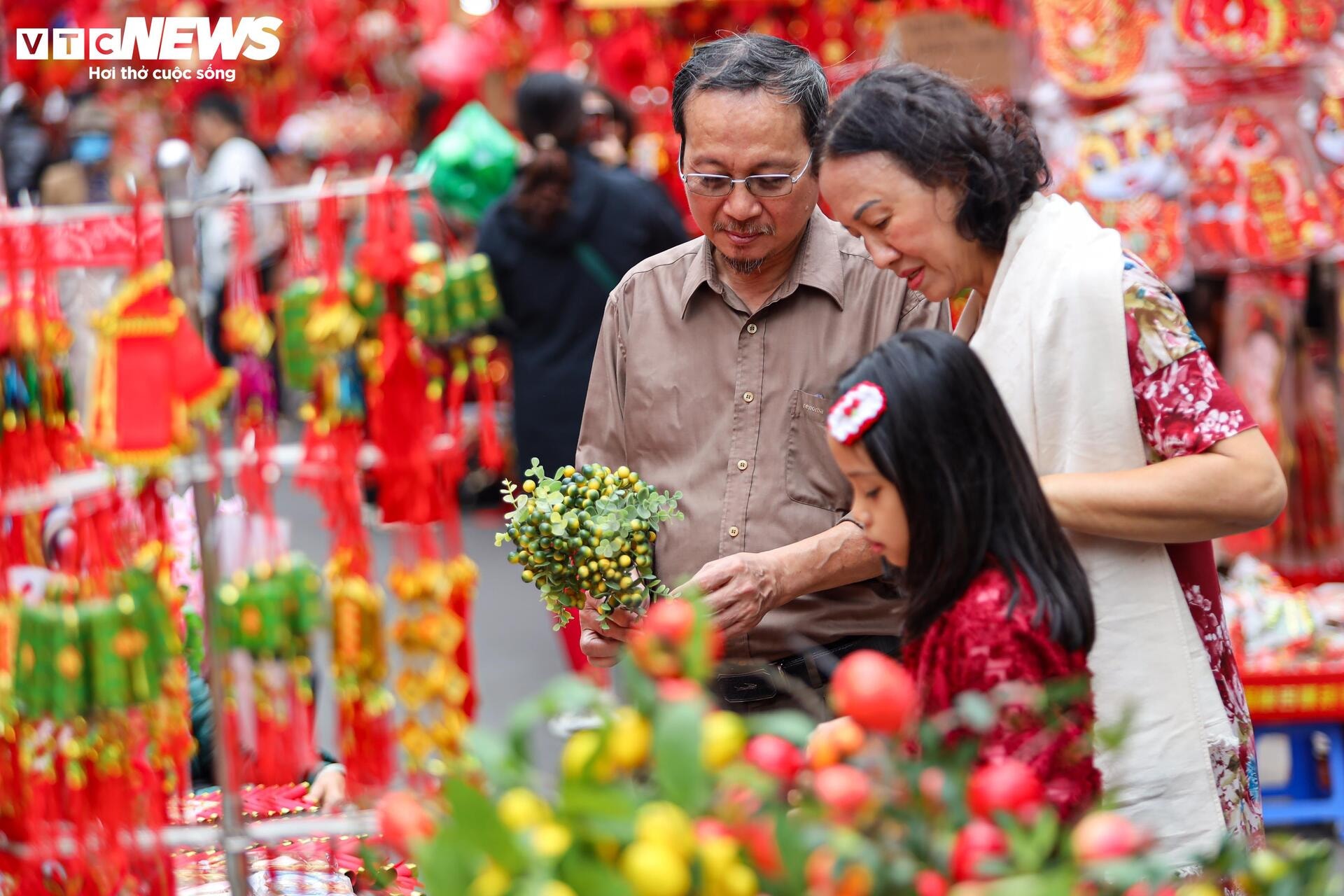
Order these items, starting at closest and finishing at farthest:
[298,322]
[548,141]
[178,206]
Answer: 1. [178,206]
2. [298,322]
3. [548,141]

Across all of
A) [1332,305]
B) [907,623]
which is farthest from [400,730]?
[1332,305]

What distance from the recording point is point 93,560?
210 centimetres

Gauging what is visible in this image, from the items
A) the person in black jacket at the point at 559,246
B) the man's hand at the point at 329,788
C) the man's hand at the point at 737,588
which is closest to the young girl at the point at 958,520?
the man's hand at the point at 737,588

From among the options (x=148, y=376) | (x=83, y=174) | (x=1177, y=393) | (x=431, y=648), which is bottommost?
(x=431, y=648)

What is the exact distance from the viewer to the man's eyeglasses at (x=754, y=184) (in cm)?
196

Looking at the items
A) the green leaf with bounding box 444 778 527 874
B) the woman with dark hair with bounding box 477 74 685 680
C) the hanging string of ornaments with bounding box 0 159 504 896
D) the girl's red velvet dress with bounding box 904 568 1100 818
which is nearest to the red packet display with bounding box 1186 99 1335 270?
the woman with dark hair with bounding box 477 74 685 680

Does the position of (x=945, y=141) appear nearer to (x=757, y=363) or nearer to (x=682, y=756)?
(x=757, y=363)

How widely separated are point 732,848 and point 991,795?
0.60 ft

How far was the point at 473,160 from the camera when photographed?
5.31 m

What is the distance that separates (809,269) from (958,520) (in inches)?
28.0

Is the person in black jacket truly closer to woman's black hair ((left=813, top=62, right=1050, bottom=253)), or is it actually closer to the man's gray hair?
the man's gray hair

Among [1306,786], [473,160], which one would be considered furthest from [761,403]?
[473,160]

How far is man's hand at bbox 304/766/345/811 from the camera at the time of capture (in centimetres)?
250

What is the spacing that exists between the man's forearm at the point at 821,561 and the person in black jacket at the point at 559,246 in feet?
7.85
